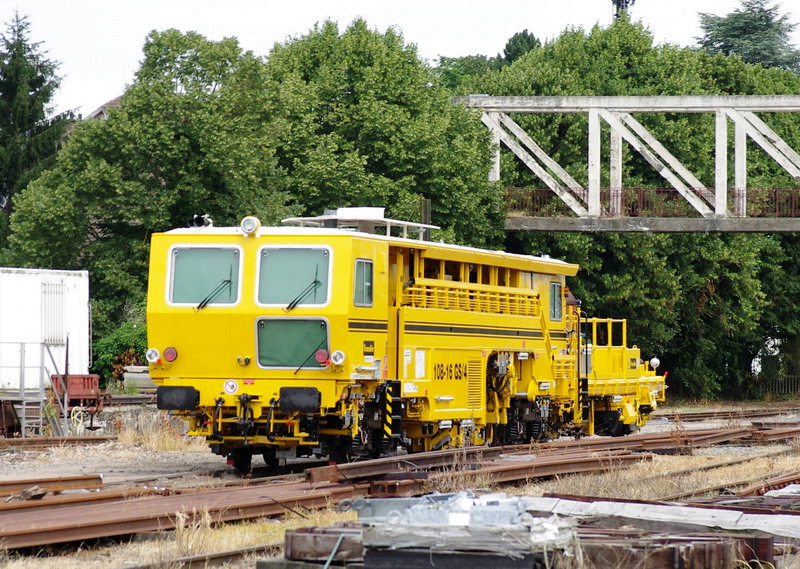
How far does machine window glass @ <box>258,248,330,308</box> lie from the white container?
34.7 feet

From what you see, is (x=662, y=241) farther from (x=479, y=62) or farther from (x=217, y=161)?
(x=479, y=62)

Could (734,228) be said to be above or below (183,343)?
above

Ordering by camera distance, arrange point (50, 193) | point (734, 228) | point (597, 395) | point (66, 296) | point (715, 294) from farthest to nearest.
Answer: point (715, 294) → point (734, 228) → point (50, 193) → point (66, 296) → point (597, 395)

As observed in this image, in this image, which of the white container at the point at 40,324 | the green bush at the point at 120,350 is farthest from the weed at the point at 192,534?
the green bush at the point at 120,350

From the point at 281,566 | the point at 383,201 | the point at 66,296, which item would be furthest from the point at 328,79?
the point at 281,566

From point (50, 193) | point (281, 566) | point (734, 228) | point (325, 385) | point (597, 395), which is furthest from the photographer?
point (734, 228)

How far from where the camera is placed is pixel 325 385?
57.0 feet

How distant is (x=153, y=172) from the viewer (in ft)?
114

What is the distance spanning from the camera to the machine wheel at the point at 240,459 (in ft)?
60.5

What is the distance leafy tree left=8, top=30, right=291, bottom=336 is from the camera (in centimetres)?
3391

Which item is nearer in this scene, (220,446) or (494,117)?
(220,446)

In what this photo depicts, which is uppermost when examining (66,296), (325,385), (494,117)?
(494,117)

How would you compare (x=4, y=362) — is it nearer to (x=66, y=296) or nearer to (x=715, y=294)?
(x=66, y=296)

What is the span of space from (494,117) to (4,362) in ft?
61.3
